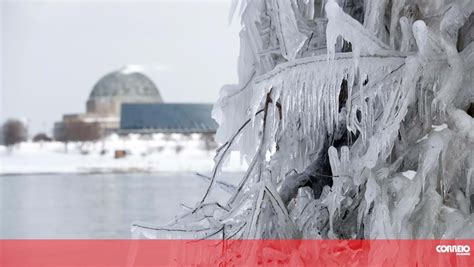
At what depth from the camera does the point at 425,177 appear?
5.73 ft

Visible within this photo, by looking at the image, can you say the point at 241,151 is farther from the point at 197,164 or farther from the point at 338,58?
the point at 197,164

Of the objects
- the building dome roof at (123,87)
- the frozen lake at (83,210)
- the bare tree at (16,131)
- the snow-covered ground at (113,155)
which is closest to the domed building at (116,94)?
the building dome roof at (123,87)

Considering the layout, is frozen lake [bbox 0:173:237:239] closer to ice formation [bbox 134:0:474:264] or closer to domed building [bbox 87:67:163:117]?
ice formation [bbox 134:0:474:264]

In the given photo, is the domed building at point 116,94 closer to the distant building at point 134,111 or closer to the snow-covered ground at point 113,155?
the distant building at point 134,111

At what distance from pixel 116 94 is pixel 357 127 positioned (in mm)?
63452

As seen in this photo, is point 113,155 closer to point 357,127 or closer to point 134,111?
point 134,111

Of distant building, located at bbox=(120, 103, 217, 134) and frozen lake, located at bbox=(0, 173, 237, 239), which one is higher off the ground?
frozen lake, located at bbox=(0, 173, 237, 239)

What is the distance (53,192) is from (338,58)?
48.9ft

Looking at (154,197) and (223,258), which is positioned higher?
(223,258)

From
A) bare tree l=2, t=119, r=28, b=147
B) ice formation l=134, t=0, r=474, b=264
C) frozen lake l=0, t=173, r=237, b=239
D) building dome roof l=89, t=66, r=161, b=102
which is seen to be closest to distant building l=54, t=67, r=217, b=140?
building dome roof l=89, t=66, r=161, b=102

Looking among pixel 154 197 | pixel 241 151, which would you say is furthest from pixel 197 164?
pixel 241 151

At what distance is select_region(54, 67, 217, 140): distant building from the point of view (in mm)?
51594

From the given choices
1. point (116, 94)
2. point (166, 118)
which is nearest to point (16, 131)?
point (166, 118)

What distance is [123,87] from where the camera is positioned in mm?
64875
